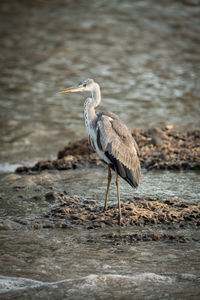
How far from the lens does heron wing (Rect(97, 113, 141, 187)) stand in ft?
20.6

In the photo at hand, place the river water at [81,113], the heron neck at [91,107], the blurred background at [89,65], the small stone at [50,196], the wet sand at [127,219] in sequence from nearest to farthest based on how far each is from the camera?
1. the river water at [81,113]
2. the wet sand at [127,219]
3. the heron neck at [91,107]
4. the small stone at [50,196]
5. the blurred background at [89,65]

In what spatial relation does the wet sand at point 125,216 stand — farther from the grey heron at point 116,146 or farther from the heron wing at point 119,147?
the heron wing at point 119,147

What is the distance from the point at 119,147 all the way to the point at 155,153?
2.57m

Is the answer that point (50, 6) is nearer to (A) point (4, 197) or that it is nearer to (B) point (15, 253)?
(A) point (4, 197)

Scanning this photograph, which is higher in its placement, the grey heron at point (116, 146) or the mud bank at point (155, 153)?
the grey heron at point (116, 146)

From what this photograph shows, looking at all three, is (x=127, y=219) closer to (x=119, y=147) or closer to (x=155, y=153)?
(x=119, y=147)

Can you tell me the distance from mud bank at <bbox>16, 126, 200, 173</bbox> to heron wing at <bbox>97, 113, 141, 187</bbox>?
79.6 inches

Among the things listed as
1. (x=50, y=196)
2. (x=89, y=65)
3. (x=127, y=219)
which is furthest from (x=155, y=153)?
(x=89, y=65)

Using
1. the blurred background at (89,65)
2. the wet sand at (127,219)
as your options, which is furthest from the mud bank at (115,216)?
the blurred background at (89,65)

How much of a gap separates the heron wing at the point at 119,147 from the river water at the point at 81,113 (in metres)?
0.77

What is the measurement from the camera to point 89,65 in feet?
57.5

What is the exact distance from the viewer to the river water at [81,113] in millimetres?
4594

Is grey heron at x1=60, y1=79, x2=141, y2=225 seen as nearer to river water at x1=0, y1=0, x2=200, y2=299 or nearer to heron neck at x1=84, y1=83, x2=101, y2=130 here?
heron neck at x1=84, y1=83, x2=101, y2=130

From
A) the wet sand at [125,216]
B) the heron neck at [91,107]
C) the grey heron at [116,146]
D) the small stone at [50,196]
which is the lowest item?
the small stone at [50,196]
